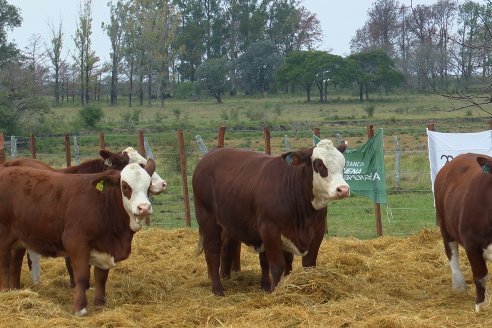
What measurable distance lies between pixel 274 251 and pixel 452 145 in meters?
5.50

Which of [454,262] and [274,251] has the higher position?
[274,251]

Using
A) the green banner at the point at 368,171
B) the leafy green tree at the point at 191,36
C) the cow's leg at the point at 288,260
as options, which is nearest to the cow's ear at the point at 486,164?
the cow's leg at the point at 288,260

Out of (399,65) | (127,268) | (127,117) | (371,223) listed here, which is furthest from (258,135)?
(399,65)

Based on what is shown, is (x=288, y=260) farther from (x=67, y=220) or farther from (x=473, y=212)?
(x=67, y=220)

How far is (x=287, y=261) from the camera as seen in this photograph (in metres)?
7.96

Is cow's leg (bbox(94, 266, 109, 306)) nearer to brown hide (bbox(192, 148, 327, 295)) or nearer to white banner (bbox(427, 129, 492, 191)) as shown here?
brown hide (bbox(192, 148, 327, 295))

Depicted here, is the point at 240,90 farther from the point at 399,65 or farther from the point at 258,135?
the point at 258,135

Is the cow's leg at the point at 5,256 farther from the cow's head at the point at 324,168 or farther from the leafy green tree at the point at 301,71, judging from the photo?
the leafy green tree at the point at 301,71

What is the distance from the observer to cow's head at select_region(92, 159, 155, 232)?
6945mm

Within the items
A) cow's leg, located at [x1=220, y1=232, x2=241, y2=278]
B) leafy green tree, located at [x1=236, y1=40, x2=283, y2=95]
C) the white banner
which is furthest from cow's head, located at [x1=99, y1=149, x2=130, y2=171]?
leafy green tree, located at [x1=236, y1=40, x2=283, y2=95]

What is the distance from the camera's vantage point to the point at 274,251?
7.34m

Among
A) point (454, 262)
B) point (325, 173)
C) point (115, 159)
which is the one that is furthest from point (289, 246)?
point (115, 159)

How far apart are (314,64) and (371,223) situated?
118ft

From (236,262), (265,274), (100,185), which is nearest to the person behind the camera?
(100,185)
